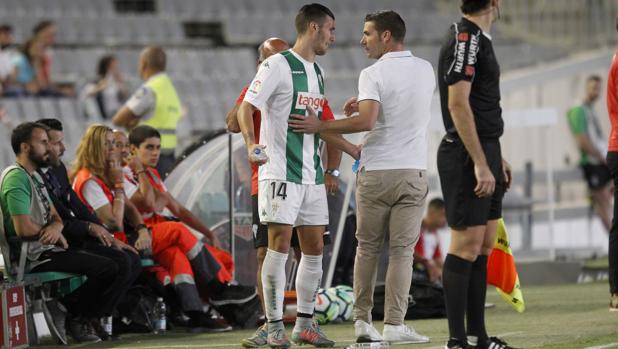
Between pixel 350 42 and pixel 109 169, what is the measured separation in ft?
44.4

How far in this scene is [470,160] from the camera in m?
5.79

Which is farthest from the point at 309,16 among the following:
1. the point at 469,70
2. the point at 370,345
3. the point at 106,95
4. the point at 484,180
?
the point at 106,95

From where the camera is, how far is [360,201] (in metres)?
6.70

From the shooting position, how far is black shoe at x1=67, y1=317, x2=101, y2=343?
7.68 meters

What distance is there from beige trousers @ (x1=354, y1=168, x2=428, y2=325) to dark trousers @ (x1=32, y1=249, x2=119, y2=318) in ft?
5.52

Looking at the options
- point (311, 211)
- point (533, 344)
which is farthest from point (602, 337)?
point (311, 211)

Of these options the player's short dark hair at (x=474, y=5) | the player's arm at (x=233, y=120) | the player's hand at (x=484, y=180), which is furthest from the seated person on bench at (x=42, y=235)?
the player's short dark hair at (x=474, y=5)

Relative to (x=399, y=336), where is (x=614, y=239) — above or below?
above

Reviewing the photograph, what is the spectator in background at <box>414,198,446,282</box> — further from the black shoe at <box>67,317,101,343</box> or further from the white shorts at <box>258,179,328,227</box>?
the white shorts at <box>258,179,328,227</box>

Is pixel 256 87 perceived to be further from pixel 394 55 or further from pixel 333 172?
pixel 333 172

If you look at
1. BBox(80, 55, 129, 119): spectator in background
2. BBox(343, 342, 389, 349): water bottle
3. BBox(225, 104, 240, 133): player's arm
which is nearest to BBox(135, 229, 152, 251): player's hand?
BBox(225, 104, 240, 133): player's arm

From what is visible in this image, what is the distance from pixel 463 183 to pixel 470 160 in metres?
0.10

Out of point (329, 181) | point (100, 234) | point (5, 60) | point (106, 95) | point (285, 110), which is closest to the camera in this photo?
point (285, 110)

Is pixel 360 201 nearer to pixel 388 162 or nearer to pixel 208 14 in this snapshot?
pixel 388 162
